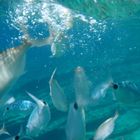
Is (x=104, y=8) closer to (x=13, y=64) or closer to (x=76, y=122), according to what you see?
(x=76, y=122)

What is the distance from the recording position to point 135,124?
22.1 meters

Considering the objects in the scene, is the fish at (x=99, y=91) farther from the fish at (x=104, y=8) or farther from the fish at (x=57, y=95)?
the fish at (x=104, y=8)

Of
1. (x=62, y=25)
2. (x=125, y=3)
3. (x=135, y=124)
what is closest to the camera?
(x=125, y=3)

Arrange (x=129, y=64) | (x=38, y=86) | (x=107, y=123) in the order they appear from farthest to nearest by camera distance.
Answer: (x=129, y=64) < (x=38, y=86) < (x=107, y=123)

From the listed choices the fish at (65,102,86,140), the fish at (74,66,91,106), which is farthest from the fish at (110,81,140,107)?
the fish at (65,102,86,140)

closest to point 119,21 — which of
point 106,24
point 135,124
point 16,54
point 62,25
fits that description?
point 106,24

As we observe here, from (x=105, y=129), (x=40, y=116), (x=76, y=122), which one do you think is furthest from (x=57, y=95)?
(x=105, y=129)

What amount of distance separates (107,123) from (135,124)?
16744 mm

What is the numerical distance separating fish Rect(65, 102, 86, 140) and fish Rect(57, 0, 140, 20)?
9785 mm

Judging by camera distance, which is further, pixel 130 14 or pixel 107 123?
pixel 130 14

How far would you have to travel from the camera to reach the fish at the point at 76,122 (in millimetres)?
4488

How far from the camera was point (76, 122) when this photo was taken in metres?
4.48

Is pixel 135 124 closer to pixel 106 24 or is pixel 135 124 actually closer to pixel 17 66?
pixel 106 24

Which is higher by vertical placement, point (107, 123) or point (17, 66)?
point (17, 66)
